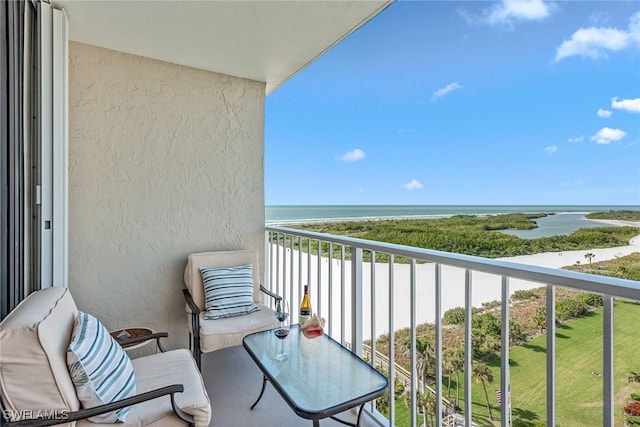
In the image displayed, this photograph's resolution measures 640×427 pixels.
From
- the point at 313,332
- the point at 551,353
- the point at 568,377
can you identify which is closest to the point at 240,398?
the point at 313,332

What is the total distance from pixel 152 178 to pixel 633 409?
3.51 meters

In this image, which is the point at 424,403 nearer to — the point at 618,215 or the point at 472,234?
Answer: the point at 618,215

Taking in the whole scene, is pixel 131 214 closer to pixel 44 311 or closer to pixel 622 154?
pixel 44 311

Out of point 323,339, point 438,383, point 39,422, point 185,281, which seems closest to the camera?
point 39,422

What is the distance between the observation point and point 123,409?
1.33 metres

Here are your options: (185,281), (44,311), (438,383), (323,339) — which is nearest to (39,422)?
(44,311)

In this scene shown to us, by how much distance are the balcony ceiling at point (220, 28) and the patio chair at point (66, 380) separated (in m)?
1.83

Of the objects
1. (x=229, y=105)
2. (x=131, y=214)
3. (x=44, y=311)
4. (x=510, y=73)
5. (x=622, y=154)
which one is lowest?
(x=44, y=311)

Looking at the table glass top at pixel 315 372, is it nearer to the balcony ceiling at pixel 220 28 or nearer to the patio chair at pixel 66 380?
the patio chair at pixel 66 380

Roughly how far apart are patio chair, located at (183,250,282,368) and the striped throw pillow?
2.55 ft

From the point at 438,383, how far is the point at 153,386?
1.39 meters

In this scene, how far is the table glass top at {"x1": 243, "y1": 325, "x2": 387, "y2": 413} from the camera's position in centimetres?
136

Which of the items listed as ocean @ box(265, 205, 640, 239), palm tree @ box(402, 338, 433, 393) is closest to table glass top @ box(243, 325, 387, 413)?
palm tree @ box(402, 338, 433, 393)

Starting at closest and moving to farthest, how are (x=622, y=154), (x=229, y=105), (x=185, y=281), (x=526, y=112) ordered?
1. (x=185, y=281)
2. (x=229, y=105)
3. (x=622, y=154)
4. (x=526, y=112)
